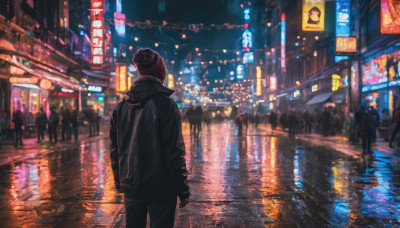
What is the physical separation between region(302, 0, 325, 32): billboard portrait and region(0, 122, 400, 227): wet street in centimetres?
1652

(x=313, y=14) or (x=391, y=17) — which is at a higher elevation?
(x=313, y=14)

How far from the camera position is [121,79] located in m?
41.1

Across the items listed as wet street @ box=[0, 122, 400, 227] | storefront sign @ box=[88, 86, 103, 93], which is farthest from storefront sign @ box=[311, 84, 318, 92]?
wet street @ box=[0, 122, 400, 227]

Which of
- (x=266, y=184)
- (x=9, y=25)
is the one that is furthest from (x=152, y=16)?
(x=266, y=184)

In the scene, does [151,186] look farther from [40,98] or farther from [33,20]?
[40,98]

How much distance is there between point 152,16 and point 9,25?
5476 cm

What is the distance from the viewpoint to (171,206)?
290 centimetres

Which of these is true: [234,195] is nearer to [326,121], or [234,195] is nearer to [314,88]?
[326,121]

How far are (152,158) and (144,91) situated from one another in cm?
52

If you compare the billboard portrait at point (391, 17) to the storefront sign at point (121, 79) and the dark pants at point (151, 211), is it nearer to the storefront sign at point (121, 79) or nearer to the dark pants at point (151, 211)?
the dark pants at point (151, 211)

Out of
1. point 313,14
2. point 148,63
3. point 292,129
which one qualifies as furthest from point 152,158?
point 313,14


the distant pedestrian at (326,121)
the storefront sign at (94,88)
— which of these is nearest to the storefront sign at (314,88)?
the distant pedestrian at (326,121)

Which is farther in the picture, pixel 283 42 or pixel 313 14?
pixel 283 42

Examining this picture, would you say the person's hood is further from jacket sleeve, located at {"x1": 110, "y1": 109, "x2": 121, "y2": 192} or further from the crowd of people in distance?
the crowd of people in distance
